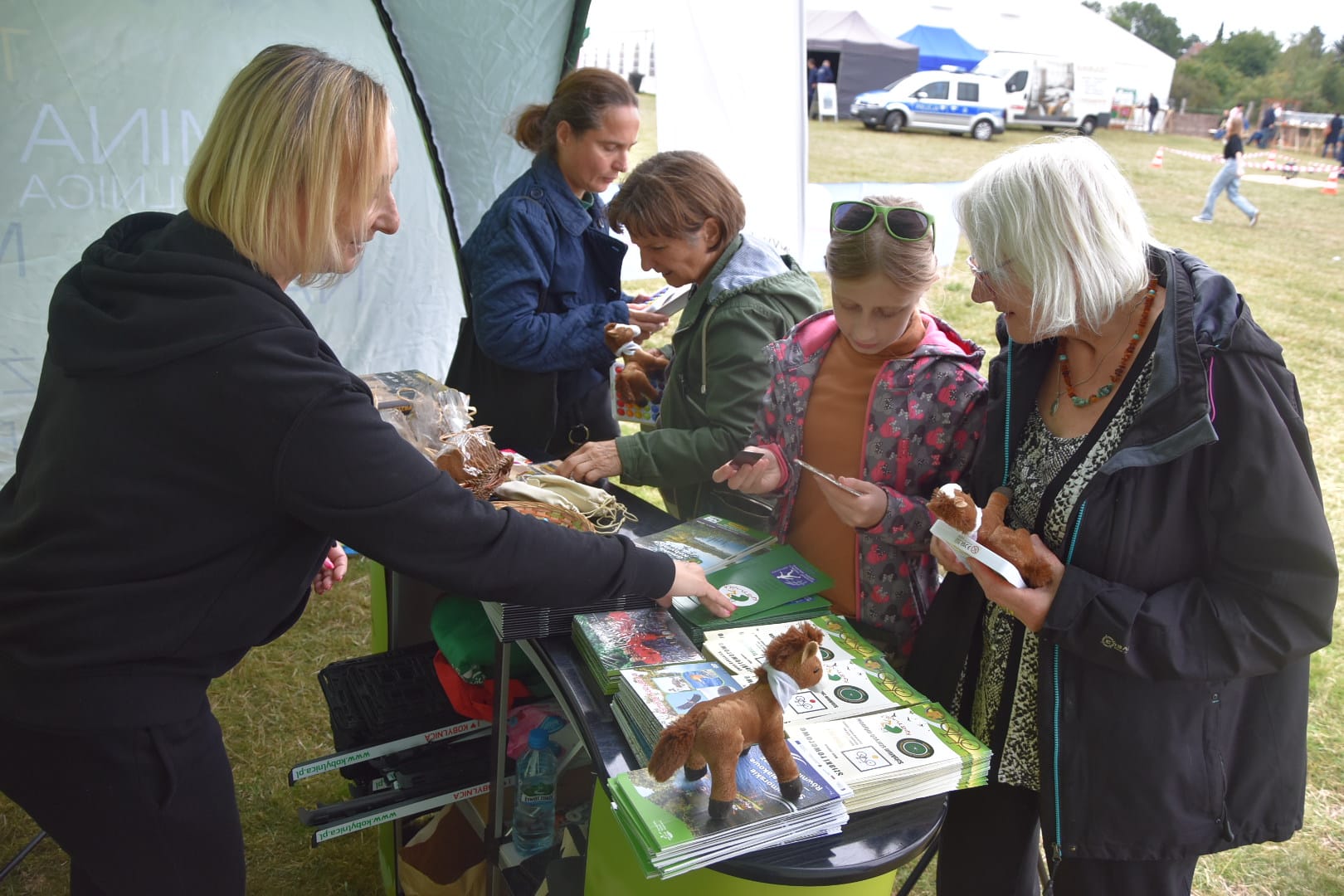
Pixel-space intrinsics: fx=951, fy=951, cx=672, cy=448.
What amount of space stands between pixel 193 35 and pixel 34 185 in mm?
804

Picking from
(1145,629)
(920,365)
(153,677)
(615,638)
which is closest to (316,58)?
(153,677)

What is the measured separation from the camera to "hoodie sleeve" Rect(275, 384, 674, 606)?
4.17 feet

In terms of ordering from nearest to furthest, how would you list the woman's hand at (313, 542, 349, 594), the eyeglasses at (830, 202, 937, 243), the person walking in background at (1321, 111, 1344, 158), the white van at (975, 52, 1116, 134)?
the eyeglasses at (830, 202, 937, 243), the woman's hand at (313, 542, 349, 594), the person walking in background at (1321, 111, 1344, 158), the white van at (975, 52, 1116, 134)

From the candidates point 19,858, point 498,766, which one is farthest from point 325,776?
point 498,766

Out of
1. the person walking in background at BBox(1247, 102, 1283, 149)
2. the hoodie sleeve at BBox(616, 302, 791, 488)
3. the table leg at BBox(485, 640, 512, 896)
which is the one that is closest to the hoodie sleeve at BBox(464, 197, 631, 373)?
the hoodie sleeve at BBox(616, 302, 791, 488)

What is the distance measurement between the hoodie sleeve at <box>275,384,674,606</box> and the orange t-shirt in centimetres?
51

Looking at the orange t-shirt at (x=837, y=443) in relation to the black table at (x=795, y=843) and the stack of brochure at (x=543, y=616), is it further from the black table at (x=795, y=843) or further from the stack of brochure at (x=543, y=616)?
the black table at (x=795, y=843)

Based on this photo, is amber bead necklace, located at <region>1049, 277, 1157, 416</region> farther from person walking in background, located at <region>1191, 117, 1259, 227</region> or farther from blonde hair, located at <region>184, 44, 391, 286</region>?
person walking in background, located at <region>1191, 117, 1259, 227</region>

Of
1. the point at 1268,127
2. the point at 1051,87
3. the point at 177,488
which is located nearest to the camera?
the point at 177,488

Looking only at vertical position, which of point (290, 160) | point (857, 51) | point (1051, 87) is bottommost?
point (290, 160)

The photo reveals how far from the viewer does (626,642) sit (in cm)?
166

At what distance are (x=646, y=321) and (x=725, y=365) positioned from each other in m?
0.71

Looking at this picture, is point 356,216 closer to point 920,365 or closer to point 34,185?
point 920,365

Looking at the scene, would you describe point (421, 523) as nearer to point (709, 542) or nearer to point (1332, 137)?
point (709, 542)
